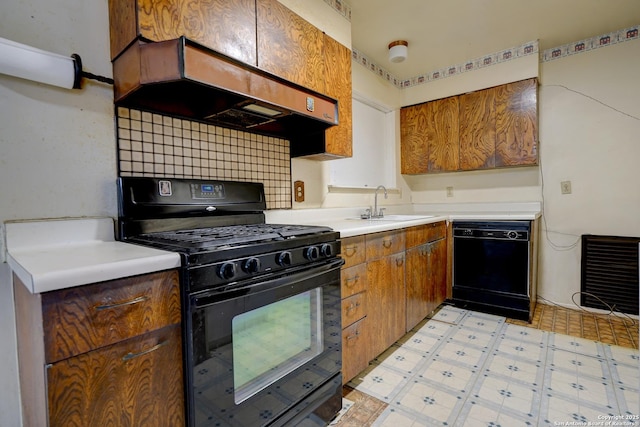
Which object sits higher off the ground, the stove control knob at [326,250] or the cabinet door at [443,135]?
the cabinet door at [443,135]

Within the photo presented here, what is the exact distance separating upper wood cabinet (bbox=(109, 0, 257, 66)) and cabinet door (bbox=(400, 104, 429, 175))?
2436 mm

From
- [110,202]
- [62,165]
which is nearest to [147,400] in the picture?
[110,202]

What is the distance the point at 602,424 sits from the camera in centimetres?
138

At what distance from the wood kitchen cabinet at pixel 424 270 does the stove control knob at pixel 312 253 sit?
1.07m

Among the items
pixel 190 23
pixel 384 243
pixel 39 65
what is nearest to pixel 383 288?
pixel 384 243

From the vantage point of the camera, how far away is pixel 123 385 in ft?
2.63

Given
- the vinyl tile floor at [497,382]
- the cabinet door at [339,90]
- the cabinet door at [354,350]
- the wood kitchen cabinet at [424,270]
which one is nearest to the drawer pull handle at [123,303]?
the cabinet door at [354,350]

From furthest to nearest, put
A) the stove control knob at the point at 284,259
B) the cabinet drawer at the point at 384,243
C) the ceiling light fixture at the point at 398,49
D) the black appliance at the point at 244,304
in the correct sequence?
1. the ceiling light fixture at the point at 398,49
2. the cabinet drawer at the point at 384,243
3. the stove control knob at the point at 284,259
4. the black appliance at the point at 244,304

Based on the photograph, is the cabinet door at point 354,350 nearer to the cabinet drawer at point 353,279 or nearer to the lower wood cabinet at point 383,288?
the lower wood cabinet at point 383,288

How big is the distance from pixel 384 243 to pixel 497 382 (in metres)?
1.01

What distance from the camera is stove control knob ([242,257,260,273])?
1029 mm

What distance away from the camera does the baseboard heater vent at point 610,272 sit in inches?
100

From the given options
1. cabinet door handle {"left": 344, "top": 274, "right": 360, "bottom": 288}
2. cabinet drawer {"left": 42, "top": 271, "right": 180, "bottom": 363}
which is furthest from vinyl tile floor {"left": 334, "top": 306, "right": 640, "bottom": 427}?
cabinet drawer {"left": 42, "top": 271, "right": 180, "bottom": 363}

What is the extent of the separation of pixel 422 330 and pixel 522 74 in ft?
8.32
